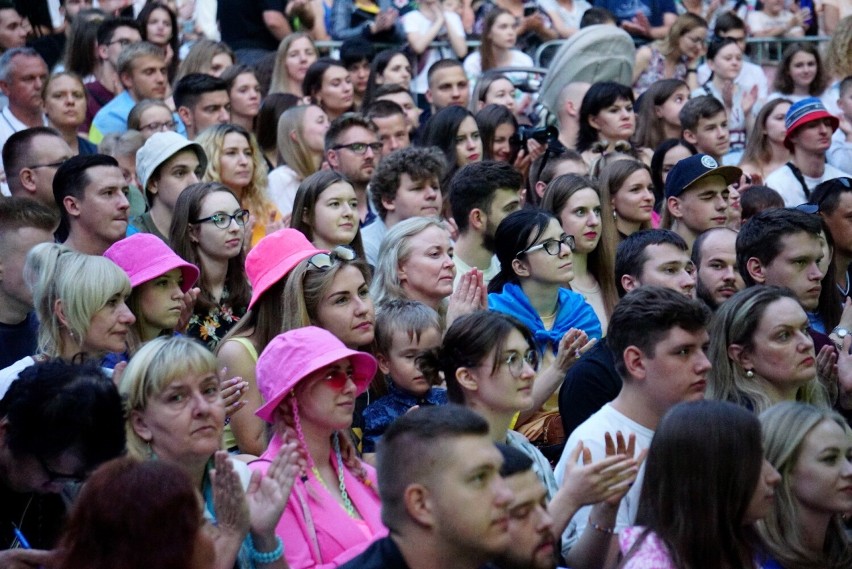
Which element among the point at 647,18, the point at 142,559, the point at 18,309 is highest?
the point at 142,559

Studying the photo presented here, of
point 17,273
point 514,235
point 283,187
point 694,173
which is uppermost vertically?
point 17,273

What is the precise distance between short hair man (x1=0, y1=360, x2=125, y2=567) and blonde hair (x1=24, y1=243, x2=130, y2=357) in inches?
43.3

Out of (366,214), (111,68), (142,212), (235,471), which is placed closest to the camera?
(235,471)

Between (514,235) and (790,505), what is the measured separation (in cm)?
233

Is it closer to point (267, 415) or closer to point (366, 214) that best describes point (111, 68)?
point (366, 214)

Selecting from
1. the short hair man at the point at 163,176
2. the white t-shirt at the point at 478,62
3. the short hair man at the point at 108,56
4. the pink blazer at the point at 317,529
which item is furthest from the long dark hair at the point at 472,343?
the white t-shirt at the point at 478,62

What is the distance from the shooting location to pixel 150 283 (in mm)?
5730

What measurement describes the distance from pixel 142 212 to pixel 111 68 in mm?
2838

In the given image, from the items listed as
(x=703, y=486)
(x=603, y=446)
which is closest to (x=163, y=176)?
(x=603, y=446)

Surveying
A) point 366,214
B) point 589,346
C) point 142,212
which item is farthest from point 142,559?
point 366,214

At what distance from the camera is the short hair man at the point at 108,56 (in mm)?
10094

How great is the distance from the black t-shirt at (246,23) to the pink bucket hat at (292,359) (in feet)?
25.4

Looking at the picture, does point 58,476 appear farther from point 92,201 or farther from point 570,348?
point 92,201

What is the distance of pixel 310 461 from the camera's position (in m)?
4.46
